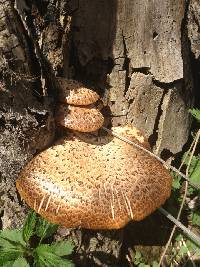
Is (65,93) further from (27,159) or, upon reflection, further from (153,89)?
(153,89)

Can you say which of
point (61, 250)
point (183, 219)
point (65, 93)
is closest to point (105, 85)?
point (65, 93)

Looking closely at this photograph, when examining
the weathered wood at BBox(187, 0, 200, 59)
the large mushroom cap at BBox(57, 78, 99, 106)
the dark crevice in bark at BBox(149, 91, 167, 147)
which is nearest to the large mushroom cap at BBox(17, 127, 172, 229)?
the large mushroom cap at BBox(57, 78, 99, 106)

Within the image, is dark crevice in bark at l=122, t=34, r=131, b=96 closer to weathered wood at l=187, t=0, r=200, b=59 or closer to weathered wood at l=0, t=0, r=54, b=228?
weathered wood at l=187, t=0, r=200, b=59

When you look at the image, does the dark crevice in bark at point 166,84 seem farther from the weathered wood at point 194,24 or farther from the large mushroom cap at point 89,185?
the large mushroom cap at point 89,185

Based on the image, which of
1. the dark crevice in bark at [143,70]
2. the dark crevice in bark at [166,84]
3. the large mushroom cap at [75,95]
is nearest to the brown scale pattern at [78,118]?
the large mushroom cap at [75,95]

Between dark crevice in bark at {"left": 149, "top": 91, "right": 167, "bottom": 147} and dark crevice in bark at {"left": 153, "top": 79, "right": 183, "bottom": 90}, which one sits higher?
dark crevice in bark at {"left": 153, "top": 79, "right": 183, "bottom": 90}

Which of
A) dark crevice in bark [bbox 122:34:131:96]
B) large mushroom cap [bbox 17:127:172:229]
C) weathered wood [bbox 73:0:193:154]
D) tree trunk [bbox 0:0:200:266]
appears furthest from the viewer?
dark crevice in bark [bbox 122:34:131:96]


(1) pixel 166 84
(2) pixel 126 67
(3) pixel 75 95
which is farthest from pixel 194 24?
(3) pixel 75 95
